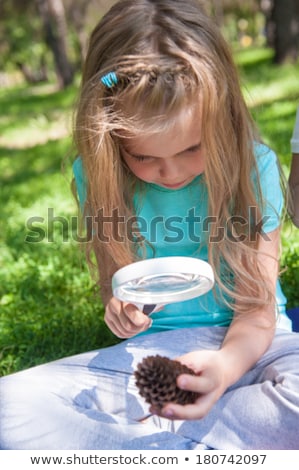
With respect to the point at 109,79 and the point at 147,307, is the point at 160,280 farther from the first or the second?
the point at 109,79

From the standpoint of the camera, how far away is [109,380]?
1.83 m

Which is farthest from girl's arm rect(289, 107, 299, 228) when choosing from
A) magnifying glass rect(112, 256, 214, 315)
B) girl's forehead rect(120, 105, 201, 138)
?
magnifying glass rect(112, 256, 214, 315)

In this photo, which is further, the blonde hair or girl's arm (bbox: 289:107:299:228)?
girl's arm (bbox: 289:107:299:228)

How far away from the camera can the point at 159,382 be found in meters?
1.41

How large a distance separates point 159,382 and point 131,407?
388 millimetres

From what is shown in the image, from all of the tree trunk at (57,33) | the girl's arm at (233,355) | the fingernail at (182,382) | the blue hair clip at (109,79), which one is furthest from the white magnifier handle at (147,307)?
the tree trunk at (57,33)

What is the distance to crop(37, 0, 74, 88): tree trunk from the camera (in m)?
11.8

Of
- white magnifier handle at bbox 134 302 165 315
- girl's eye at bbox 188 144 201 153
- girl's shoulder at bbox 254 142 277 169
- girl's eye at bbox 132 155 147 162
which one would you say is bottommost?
white magnifier handle at bbox 134 302 165 315

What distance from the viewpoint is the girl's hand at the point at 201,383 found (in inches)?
56.0

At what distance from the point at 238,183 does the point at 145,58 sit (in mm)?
416

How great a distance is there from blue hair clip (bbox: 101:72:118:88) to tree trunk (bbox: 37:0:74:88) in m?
10.6

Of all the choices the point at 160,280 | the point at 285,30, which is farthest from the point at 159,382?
the point at 285,30

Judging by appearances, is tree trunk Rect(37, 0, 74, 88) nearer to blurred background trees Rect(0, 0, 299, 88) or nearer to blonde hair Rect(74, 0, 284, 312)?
blurred background trees Rect(0, 0, 299, 88)


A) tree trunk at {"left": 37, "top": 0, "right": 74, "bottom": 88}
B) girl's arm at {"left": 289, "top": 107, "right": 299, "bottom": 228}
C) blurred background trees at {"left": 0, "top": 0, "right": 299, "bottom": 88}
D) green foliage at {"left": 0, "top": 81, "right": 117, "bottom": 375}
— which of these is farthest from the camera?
tree trunk at {"left": 37, "top": 0, "right": 74, "bottom": 88}
